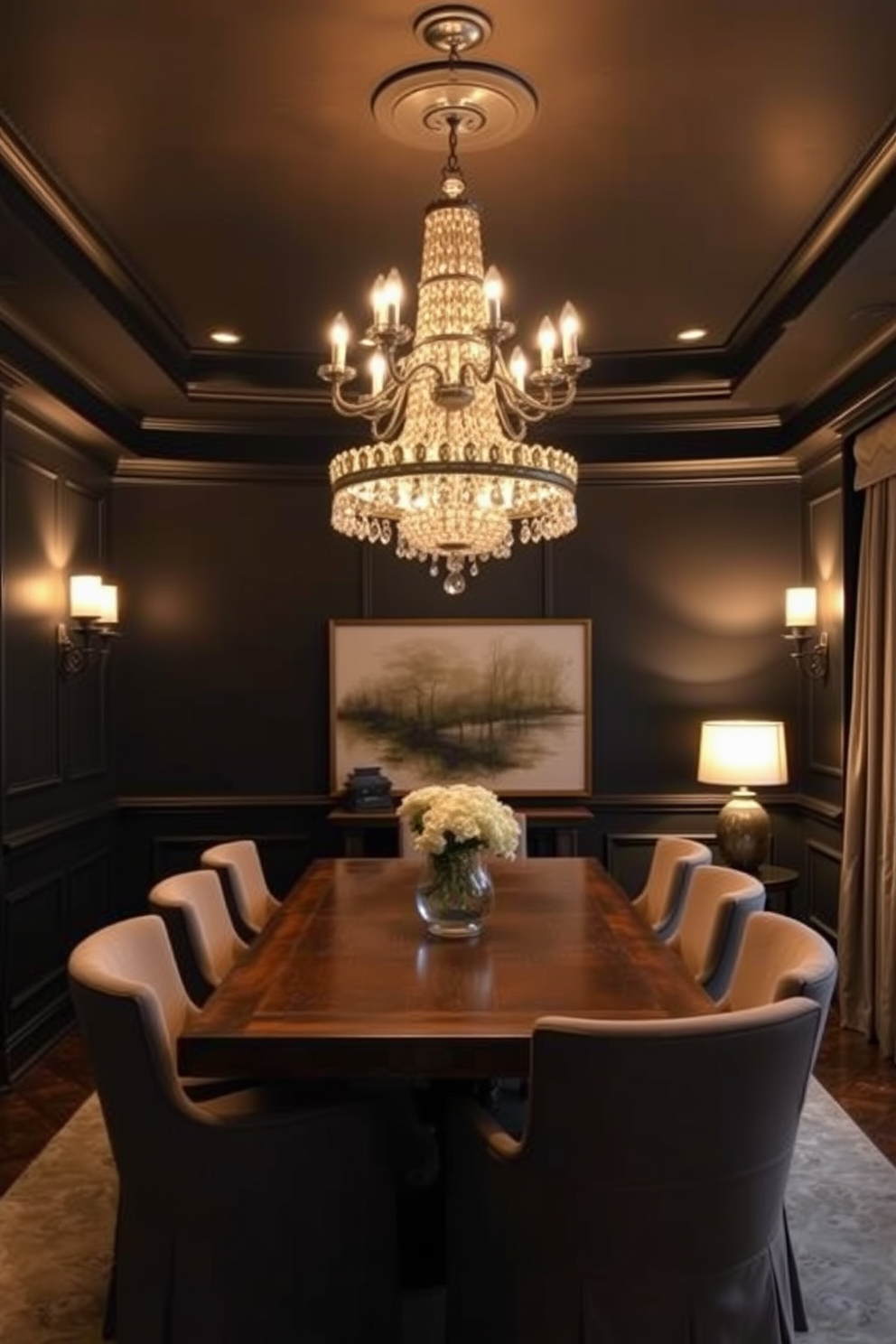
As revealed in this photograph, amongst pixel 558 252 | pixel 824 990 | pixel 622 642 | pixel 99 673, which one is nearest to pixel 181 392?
pixel 99 673

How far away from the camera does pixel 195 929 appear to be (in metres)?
3.06

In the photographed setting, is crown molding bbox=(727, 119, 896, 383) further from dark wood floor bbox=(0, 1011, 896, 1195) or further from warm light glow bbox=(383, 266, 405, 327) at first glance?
dark wood floor bbox=(0, 1011, 896, 1195)

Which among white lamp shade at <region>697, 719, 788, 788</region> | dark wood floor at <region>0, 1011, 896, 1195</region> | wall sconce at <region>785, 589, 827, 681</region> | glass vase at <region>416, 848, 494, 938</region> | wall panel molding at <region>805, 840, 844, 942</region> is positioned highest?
wall sconce at <region>785, 589, 827, 681</region>

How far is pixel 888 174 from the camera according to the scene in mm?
3016

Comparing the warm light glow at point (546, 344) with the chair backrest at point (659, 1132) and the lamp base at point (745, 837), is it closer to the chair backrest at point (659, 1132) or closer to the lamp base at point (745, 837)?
the chair backrest at point (659, 1132)

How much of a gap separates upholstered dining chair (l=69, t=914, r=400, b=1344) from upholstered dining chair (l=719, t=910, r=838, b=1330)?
0.92 meters

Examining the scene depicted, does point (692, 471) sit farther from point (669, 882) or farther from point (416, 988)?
point (416, 988)

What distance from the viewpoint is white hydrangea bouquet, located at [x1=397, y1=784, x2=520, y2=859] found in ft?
8.89

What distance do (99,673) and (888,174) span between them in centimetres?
388

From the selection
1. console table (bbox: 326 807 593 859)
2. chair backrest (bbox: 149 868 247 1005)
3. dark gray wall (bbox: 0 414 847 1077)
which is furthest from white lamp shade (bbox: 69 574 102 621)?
chair backrest (bbox: 149 868 247 1005)

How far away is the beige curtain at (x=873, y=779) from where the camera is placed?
13.9ft

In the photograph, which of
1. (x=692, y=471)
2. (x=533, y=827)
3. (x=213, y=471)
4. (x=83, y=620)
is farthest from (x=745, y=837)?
(x=213, y=471)

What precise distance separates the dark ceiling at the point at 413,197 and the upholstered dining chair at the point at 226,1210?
2077mm

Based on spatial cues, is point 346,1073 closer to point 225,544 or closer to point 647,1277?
point 647,1277
